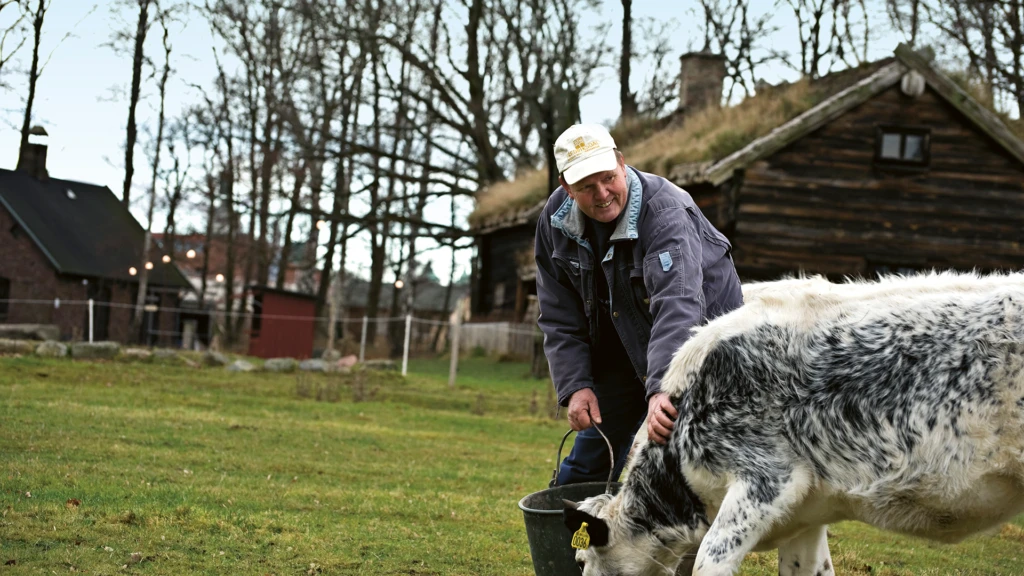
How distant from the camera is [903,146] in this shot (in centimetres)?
2117

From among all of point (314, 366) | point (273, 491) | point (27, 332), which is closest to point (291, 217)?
point (27, 332)

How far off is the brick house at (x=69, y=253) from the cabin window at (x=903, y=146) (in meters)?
21.9

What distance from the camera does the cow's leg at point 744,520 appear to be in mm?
3861

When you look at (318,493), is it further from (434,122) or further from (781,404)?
(434,122)

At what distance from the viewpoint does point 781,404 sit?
4.04 meters

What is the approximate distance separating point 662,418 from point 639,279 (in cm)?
86

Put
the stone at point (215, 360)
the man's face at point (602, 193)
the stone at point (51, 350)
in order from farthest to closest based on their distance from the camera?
the stone at point (215, 360) → the stone at point (51, 350) → the man's face at point (602, 193)

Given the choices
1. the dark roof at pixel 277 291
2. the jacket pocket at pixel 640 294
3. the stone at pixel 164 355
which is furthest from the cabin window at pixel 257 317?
the jacket pocket at pixel 640 294

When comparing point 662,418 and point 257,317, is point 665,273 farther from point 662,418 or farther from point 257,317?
point 257,317

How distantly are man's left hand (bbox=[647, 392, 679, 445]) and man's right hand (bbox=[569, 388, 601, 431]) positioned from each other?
2.38 ft

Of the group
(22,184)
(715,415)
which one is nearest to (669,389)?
(715,415)

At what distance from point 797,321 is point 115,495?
5.00 m

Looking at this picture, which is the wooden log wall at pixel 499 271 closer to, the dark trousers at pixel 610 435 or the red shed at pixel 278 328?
the red shed at pixel 278 328

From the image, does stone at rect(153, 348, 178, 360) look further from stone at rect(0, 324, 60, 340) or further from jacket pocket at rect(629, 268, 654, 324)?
jacket pocket at rect(629, 268, 654, 324)
